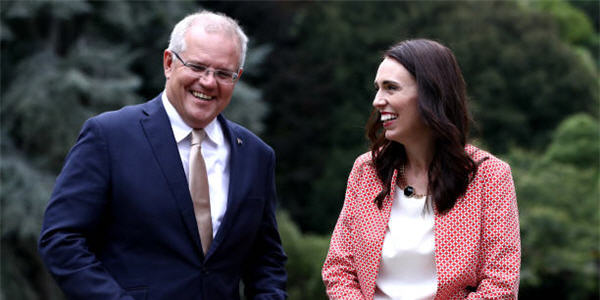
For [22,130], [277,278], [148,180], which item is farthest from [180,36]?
[22,130]

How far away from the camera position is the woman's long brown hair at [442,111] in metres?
2.97

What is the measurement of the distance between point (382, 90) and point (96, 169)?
3.57 ft

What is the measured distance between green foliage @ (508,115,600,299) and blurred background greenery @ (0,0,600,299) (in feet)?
0.13

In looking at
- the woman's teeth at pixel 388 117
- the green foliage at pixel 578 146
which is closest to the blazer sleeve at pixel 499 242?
the woman's teeth at pixel 388 117

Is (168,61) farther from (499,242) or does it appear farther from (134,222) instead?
(499,242)

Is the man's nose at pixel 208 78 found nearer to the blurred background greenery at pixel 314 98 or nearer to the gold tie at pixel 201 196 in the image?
the gold tie at pixel 201 196

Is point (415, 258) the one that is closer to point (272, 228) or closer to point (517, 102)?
point (272, 228)

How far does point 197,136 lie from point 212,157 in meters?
0.11

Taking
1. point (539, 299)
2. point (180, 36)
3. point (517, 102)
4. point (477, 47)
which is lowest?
point (539, 299)

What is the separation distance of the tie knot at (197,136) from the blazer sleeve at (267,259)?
0.36m

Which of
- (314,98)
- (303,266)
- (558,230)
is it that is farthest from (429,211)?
(314,98)

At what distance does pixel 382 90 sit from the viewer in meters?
3.05

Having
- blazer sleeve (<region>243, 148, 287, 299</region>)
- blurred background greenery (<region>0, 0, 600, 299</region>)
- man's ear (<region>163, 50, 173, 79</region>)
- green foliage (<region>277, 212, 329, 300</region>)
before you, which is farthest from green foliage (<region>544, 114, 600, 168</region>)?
man's ear (<region>163, 50, 173, 79</region>)

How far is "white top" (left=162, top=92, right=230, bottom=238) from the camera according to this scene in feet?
10.5
